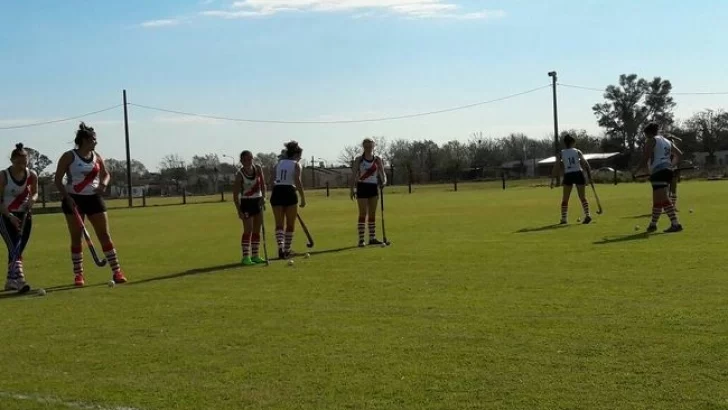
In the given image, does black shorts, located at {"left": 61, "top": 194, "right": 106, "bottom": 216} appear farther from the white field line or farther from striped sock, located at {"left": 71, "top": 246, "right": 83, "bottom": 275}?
the white field line

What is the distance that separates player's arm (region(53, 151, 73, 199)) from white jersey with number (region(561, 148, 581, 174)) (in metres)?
10.7

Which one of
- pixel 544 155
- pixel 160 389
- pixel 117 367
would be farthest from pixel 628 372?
pixel 544 155

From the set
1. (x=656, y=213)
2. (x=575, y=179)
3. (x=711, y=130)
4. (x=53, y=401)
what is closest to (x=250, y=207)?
(x=656, y=213)

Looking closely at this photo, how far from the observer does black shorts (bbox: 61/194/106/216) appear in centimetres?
980

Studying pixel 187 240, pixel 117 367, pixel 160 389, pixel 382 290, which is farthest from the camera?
pixel 187 240

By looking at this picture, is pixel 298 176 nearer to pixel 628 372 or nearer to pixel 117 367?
pixel 117 367

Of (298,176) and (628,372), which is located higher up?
(298,176)

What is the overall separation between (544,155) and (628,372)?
370 feet

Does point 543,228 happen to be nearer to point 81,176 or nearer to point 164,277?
point 164,277

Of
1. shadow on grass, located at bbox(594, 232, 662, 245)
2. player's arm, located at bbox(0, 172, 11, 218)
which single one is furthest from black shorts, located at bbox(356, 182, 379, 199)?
player's arm, located at bbox(0, 172, 11, 218)

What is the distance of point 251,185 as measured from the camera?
12.2 m

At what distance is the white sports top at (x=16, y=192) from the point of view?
9.95 meters

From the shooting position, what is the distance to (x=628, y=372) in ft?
15.6

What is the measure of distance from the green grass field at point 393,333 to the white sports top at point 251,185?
1.27 m
